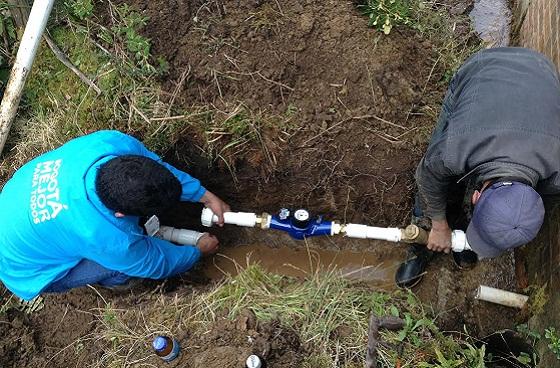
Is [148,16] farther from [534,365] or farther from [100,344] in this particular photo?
[534,365]

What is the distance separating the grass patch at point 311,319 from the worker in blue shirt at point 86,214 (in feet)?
1.06

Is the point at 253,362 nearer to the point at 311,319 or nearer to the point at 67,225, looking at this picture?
the point at 311,319

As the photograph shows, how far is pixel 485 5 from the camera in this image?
4.31m

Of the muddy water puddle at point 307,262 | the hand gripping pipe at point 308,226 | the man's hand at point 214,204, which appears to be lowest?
the muddy water puddle at point 307,262

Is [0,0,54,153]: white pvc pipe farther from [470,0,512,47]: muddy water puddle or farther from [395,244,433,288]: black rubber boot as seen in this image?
[470,0,512,47]: muddy water puddle

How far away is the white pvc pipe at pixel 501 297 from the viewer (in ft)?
10.2

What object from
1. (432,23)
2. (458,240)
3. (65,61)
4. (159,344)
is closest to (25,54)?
(65,61)

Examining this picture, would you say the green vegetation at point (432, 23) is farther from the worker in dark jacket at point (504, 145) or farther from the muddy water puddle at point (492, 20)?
the worker in dark jacket at point (504, 145)

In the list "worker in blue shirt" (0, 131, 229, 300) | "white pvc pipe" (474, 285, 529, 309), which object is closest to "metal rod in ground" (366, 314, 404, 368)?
"white pvc pipe" (474, 285, 529, 309)

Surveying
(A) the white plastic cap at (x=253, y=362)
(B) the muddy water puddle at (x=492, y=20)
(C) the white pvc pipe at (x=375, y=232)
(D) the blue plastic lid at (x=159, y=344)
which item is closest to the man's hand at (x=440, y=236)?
(C) the white pvc pipe at (x=375, y=232)

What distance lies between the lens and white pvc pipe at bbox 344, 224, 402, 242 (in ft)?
10.6

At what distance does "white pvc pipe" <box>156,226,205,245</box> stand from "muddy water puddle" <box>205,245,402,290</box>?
57 centimetres

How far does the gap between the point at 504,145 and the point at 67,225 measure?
2.31m

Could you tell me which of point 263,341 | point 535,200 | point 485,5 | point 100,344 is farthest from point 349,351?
point 485,5
